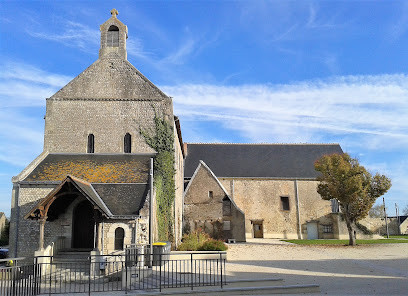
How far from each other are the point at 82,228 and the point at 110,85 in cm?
981

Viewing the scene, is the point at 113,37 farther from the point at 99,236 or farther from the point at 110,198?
the point at 99,236

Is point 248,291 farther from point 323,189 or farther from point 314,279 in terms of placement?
point 323,189

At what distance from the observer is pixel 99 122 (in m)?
21.9

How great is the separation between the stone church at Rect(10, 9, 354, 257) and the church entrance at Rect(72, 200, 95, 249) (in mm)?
47

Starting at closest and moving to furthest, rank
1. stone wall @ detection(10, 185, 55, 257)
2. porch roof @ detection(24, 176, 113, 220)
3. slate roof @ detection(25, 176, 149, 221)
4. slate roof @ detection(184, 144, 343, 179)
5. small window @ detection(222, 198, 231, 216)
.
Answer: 1. porch roof @ detection(24, 176, 113, 220)
2. slate roof @ detection(25, 176, 149, 221)
3. stone wall @ detection(10, 185, 55, 257)
4. small window @ detection(222, 198, 231, 216)
5. slate roof @ detection(184, 144, 343, 179)

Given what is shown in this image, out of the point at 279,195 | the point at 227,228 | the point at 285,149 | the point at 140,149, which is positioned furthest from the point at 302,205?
the point at 140,149

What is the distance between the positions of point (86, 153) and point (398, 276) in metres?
17.2

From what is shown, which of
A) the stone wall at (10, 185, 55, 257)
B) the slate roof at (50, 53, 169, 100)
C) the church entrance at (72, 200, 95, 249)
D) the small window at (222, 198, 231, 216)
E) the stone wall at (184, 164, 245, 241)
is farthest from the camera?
the small window at (222, 198, 231, 216)

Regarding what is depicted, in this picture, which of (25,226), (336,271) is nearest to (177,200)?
(25,226)

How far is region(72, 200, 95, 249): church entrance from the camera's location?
16.6m

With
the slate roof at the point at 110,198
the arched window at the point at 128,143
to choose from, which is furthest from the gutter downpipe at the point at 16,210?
the arched window at the point at 128,143

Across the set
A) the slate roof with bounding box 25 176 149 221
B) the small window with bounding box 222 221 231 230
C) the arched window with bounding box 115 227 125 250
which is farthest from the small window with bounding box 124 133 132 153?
the small window with bounding box 222 221 231 230

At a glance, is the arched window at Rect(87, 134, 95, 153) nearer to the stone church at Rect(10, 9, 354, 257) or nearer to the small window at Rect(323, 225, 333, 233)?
the stone church at Rect(10, 9, 354, 257)

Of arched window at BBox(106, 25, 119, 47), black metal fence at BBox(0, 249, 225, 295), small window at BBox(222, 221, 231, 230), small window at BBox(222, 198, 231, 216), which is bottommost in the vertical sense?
black metal fence at BBox(0, 249, 225, 295)
